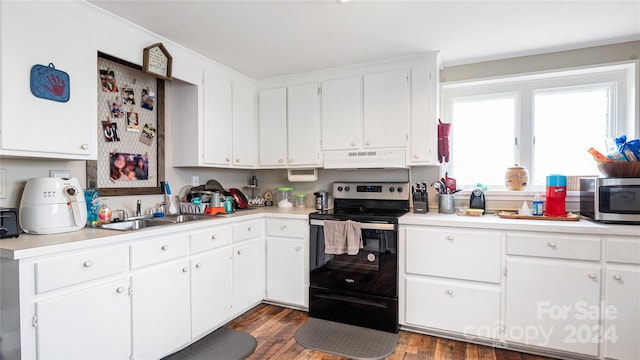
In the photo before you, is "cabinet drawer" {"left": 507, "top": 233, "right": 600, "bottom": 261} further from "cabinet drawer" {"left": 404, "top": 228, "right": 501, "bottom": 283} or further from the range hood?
the range hood

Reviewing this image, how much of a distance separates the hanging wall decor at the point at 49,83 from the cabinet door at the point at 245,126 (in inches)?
56.8

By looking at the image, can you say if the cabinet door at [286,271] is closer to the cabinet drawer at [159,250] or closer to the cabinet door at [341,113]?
the cabinet drawer at [159,250]

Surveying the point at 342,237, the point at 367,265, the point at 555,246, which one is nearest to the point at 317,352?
the point at 367,265

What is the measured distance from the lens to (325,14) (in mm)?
2057

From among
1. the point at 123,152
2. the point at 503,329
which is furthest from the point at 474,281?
the point at 123,152

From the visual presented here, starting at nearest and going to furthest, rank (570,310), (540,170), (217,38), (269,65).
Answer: (570,310) → (217,38) → (540,170) → (269,65)

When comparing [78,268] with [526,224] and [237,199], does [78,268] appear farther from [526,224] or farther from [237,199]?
[526,224]

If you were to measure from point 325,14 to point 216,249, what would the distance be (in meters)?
1.82

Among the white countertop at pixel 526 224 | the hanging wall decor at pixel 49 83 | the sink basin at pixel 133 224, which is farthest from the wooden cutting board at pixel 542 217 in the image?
the hanging wall decor at pixel 49 83

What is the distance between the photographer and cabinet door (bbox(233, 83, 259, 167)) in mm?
3125

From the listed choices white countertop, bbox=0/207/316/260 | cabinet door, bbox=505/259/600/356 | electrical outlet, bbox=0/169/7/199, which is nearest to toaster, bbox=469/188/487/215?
cabinet door, bbox=505/259/600/356

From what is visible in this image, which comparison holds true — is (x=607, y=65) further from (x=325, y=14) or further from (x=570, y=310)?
(x=325, y=14)

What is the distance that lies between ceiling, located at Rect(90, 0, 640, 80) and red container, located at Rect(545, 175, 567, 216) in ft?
3.51

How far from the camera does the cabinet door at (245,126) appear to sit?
3.12 meters
